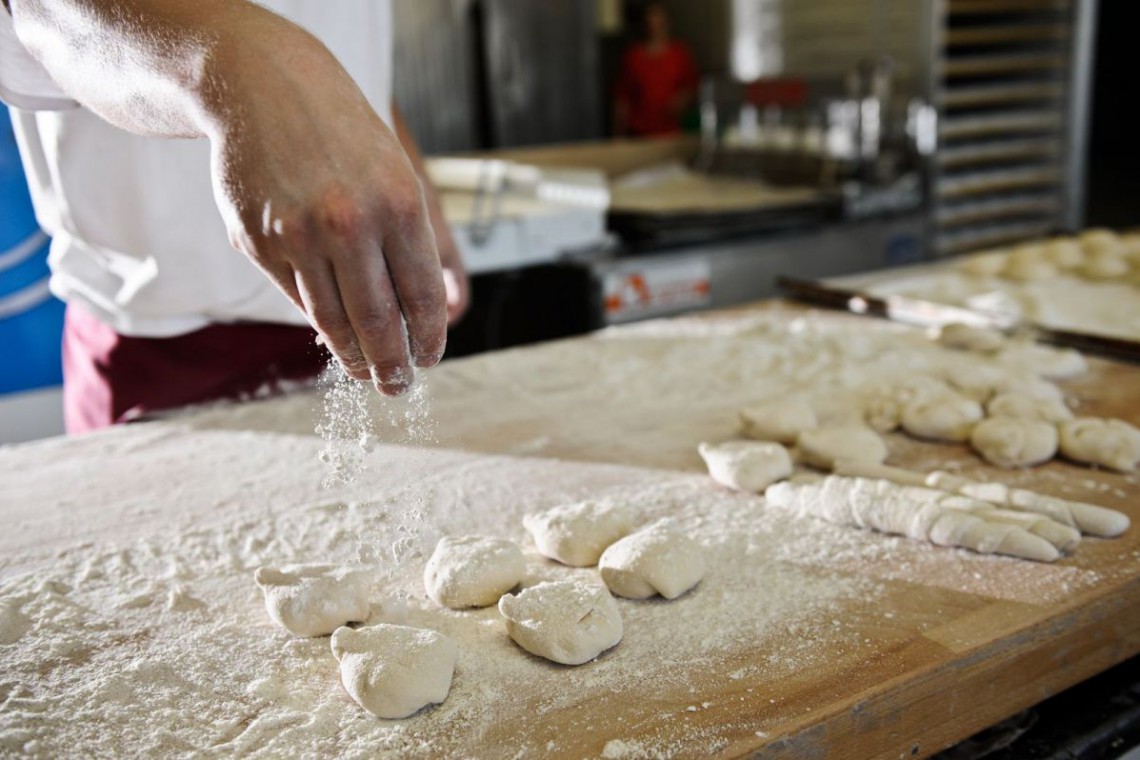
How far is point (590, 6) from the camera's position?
7.52 meters

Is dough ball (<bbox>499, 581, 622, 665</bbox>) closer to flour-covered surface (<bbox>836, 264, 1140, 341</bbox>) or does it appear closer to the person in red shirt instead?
flour-covered surface (<bbox>836, 264, 1140, 341</bbox>)

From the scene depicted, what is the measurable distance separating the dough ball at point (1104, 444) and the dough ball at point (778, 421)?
38 cm

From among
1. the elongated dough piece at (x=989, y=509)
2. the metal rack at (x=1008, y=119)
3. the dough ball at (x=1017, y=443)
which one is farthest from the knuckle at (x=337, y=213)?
the metal rack at (x=1008, y=119)

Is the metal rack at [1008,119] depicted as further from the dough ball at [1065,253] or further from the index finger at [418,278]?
the index finger at [418,278]

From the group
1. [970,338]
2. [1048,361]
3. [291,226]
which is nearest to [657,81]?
[970,338]

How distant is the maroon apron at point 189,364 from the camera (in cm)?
191

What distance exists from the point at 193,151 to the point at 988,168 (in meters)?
3.27

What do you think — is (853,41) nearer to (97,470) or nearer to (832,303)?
(832,303)

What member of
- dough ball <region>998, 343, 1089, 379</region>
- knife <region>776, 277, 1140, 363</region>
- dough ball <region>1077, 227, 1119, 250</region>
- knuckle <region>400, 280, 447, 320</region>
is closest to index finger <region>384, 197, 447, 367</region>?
knuckle <region>400, 280, 447, 320</region>

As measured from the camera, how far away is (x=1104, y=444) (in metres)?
1.43

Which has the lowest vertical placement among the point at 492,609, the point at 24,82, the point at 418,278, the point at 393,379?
the point at 492,609

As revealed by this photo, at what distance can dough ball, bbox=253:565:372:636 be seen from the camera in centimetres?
108

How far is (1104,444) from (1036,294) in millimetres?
1067

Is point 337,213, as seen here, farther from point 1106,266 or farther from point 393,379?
point 1106,266
